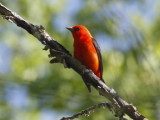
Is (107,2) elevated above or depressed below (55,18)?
below

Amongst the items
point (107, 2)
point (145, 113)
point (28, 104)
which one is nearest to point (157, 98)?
Result: point (107, 2)

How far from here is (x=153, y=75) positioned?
122 inches

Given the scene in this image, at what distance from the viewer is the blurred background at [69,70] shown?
423 cm

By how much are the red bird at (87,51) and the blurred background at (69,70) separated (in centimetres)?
31

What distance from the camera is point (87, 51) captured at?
5.39m

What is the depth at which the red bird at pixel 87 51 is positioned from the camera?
5.32 m

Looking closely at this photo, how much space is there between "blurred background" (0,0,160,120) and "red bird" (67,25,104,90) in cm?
31

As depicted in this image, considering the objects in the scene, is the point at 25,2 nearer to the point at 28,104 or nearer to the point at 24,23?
the point at 28,104

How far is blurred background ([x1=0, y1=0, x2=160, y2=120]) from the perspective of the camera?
4.23 m

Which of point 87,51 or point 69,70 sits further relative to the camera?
point 69,70

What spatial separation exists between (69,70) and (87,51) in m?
2.66

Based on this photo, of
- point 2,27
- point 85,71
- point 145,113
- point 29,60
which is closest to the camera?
point 85,71

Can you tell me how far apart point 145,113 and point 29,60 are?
14.2 feet

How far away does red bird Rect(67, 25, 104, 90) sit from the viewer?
532 centimetres
